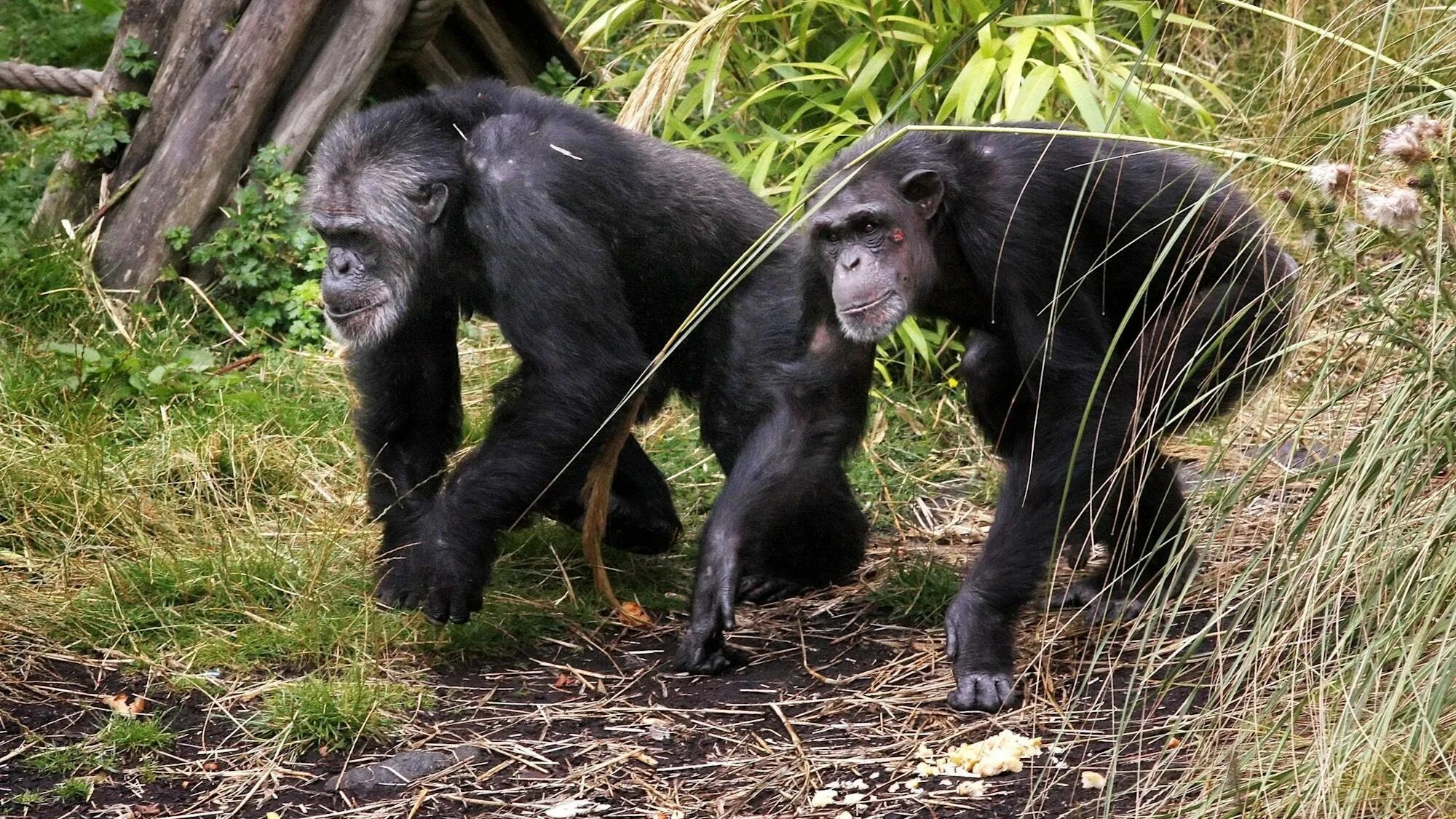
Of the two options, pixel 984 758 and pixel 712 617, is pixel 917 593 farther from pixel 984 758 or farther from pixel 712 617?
pixel 984 758

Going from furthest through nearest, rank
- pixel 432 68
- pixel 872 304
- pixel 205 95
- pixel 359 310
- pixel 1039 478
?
pixel 432 68
pixel 205 95
pixel 359 310
pixel 872 304
pixel 1039 478

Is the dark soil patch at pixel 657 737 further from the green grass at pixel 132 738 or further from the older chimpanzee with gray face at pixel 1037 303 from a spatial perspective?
the older chimpanzee with gray face at pixel 1037 303

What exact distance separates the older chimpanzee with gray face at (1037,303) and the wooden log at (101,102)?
3728mm

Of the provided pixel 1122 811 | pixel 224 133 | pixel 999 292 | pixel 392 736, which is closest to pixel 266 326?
pixel 224 133

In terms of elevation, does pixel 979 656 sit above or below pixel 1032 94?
→ below

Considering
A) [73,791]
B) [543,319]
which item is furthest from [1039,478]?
[73,791]

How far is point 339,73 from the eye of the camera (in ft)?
24.0

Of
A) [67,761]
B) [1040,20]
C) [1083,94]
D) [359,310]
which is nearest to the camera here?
[67,761]

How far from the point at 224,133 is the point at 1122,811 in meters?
5.29

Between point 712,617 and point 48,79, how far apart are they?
4.38 meters

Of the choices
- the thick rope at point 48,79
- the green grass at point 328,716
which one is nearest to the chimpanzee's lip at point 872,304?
the green grass at point 328,716

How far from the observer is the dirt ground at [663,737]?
399cm

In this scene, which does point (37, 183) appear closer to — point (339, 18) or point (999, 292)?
point (339, 18)

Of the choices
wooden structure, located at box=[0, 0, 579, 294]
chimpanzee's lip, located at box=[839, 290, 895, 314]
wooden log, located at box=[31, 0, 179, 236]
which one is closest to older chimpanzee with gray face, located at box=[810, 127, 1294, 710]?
chimpanzee's lip, located at box=[839, 290, 895, 314]
